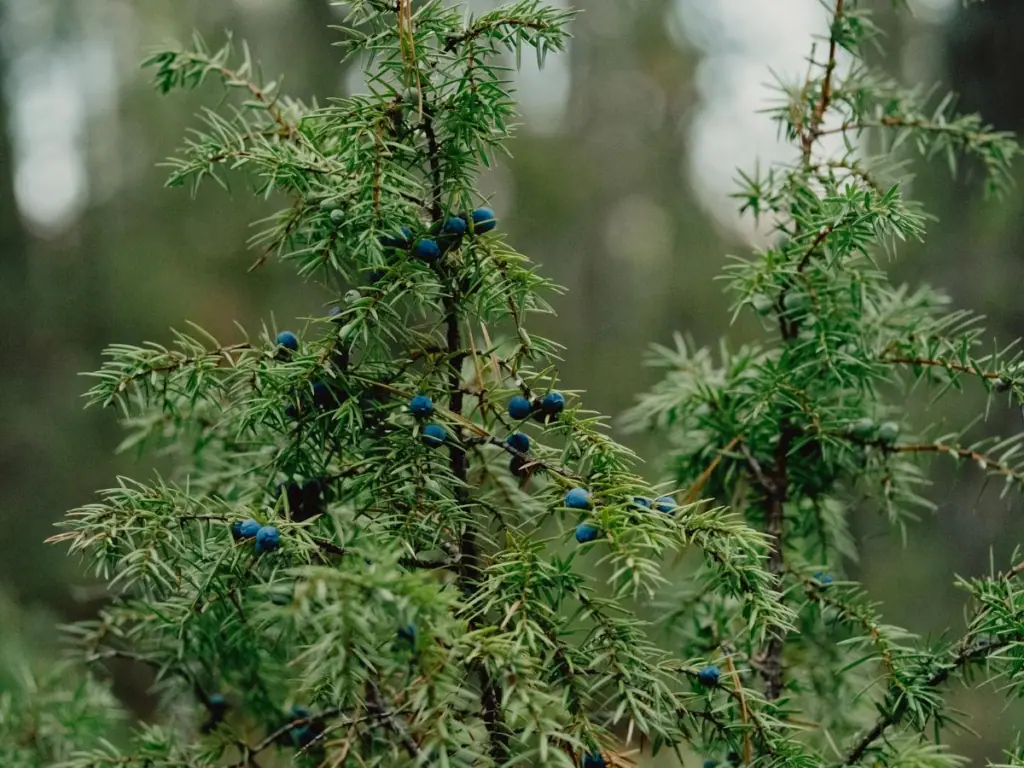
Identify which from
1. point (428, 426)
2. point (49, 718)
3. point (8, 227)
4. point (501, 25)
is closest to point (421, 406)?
point (428, 426)

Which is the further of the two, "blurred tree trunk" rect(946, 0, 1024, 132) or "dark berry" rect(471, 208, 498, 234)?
"blurred tree trunk" rect(946, 0, 1024, 132)

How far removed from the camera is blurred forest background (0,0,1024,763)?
259 cm

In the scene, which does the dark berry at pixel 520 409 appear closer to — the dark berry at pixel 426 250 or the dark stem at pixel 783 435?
the dark berry at pixel 426 250

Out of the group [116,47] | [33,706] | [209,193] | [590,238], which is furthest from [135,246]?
[33,706]

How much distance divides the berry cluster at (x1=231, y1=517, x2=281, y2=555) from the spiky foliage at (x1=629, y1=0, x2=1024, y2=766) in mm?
441

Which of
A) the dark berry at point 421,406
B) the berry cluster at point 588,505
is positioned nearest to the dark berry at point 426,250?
the dark berry at point 421,406

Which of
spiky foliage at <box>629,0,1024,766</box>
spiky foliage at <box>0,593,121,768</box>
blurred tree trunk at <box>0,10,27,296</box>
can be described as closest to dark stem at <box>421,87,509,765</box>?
spiky foliage at <box>629,0,1024,766</box>

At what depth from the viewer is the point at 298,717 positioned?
94 cm

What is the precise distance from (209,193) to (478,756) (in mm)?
4586

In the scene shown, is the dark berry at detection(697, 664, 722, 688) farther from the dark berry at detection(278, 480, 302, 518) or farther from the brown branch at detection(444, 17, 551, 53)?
the brown branch at detection(444, 17, 551, 53)

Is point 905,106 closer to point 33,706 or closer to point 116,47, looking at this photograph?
point 33,706

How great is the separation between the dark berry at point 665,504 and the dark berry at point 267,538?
1.01 feet

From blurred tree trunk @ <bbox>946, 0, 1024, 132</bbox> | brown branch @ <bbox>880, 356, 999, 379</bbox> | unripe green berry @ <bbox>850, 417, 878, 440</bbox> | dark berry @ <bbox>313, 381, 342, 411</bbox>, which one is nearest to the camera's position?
dark berry @ <bbox>313, 381, 342, 411</bbox>

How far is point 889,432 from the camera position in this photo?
976 millimetres
